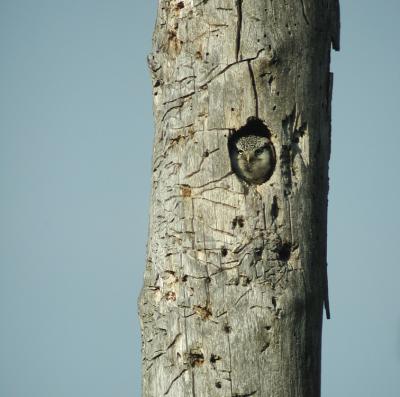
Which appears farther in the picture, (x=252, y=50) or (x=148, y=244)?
(x=148, y=244)

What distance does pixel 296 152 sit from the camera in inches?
232

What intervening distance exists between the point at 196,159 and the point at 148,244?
69 centimetres

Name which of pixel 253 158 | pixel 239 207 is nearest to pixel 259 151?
pixel 253 158

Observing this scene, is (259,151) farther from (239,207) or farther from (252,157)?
(239,207)

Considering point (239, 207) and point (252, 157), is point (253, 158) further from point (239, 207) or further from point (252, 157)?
point (239, 207)

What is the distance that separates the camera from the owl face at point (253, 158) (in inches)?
226

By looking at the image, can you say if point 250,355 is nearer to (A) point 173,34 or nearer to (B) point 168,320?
(B) point 168,320

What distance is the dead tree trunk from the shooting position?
5.68 metres

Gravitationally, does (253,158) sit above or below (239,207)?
above

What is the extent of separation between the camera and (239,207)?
225 inches

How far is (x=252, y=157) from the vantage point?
18.9 feet

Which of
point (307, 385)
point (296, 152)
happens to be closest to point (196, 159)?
point (296, 152)

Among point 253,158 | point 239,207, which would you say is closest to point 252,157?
point 253,158

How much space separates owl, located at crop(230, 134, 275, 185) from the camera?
A: 18.8 ft
